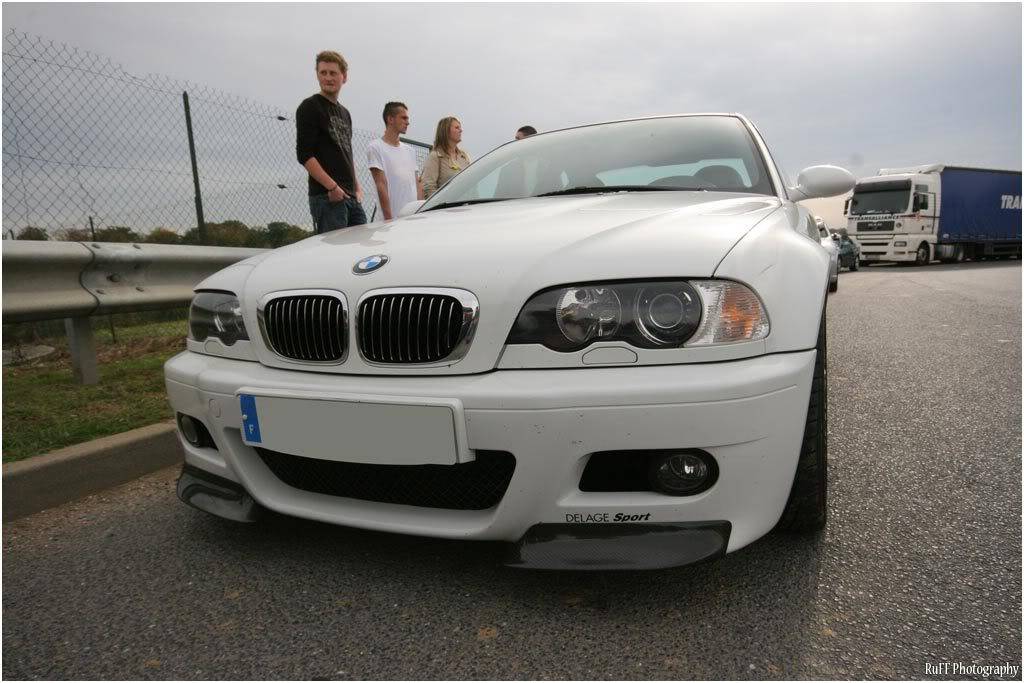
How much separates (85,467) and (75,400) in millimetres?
917

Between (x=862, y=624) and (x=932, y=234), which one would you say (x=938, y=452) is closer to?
(x=862, y=624)

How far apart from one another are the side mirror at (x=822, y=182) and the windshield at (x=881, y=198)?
67.5 ft

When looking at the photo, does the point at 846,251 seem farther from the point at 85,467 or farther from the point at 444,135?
the point at 85,467

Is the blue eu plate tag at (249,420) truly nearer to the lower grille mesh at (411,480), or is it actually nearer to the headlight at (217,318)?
the lower grille mesh at (411,480)

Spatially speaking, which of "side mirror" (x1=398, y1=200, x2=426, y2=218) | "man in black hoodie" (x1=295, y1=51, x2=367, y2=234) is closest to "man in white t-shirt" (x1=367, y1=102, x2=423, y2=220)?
"man in black hoodie" (x1=295, y1=51, x2=367, y2=234)

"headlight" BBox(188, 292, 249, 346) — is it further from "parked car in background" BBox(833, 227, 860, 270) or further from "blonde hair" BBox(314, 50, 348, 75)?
"parked car in background" BBox(833, 227, 860, 270)

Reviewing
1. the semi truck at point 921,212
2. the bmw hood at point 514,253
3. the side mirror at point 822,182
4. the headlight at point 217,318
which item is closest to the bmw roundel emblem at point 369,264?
the bmw hood at point 514,253

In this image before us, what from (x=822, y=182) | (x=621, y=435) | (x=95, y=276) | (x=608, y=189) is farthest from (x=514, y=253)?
(x=95, y=276)

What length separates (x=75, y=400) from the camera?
126 inches

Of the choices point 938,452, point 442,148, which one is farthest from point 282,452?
point 442,148

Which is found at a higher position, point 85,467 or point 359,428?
point 359,428

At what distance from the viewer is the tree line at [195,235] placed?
12.7ft

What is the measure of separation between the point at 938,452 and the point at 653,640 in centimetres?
166

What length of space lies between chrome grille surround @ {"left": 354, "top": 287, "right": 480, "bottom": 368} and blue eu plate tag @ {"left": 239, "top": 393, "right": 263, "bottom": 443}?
0.32 metres
